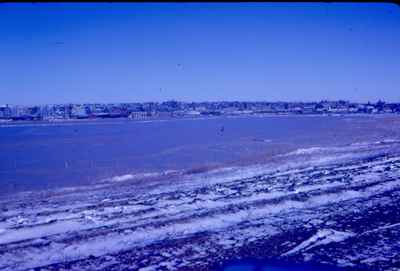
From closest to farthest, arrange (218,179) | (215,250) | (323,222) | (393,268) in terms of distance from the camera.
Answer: (393,268) → (215,250) → (323,222) → (218,179)

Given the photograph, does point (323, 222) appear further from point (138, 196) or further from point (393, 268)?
point (138, 196)

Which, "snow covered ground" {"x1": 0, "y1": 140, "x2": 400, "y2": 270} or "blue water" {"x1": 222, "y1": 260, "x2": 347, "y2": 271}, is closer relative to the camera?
"blue water" {"x1": 222, "y1": 260, "x2": 347, "y2": 271}

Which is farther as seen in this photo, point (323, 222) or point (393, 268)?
point (323, 222)

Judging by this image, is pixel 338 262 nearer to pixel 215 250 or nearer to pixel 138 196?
pixel 215 250

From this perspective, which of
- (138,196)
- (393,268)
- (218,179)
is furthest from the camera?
(218,179)

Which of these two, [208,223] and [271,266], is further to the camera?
[208,223]

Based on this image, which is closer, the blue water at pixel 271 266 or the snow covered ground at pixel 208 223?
the blue water at pixel 271 266


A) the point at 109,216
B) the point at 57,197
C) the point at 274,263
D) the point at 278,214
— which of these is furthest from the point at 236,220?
the point at 57,197
